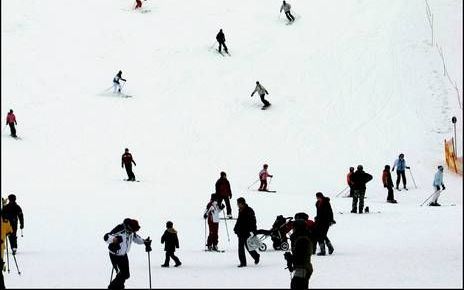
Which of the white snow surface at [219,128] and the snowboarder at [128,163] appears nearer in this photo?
the white snow surface at [219,128]

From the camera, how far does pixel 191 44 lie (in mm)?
37688

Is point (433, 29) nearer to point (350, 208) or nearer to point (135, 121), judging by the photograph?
point (135, 121)

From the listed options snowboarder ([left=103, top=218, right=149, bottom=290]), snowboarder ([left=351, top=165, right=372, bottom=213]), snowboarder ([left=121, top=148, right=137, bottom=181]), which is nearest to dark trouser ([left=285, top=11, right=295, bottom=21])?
snowboarder ([left=121, top=148, right=137, bottom=181])

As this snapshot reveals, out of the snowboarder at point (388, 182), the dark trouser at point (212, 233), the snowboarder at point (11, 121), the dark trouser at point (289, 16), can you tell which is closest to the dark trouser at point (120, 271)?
the dark trouser at point (212, 233)

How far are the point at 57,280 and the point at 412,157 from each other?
61.8 ft

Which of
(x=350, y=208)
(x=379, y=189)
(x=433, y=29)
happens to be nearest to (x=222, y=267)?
(x=350, y=208)

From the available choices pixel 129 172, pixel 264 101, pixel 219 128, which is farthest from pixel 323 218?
pixel 264 101

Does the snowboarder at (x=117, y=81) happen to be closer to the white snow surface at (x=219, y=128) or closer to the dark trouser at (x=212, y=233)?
the white snow surface at (x=219, y=128)

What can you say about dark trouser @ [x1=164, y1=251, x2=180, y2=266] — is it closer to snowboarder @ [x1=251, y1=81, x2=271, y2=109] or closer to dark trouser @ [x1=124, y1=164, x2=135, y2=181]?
dark trouser @ [x1=124, y1=164, x2=135, y2=181]

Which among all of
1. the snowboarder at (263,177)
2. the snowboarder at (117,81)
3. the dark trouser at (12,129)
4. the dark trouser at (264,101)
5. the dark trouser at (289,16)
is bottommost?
the snowboarder at (263,177)

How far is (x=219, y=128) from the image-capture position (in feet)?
98.7

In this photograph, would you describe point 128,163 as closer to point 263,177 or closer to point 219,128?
point 263,177

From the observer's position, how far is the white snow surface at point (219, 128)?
1379 centimetres

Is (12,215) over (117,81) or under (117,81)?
under
